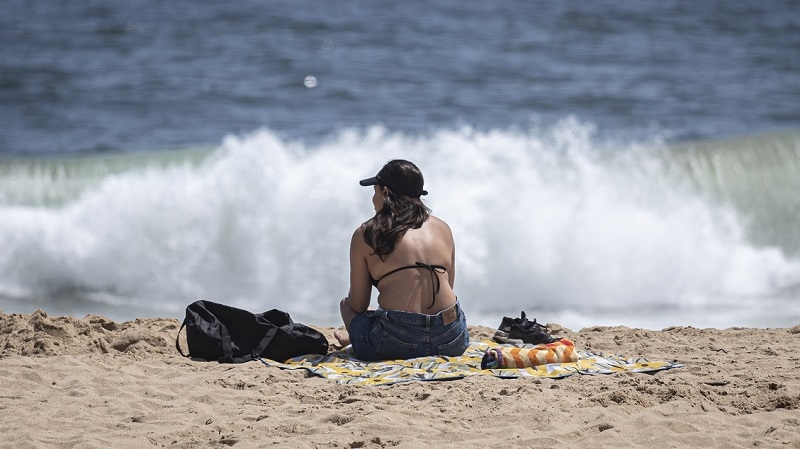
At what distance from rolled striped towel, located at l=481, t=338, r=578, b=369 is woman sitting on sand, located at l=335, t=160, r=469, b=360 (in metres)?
0.25

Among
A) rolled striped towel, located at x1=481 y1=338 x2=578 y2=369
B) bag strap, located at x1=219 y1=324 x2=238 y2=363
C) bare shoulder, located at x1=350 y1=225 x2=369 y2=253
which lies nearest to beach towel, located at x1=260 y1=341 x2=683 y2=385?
rolled striped towel, located at x1=481 y1=338 x2=578 y2=369

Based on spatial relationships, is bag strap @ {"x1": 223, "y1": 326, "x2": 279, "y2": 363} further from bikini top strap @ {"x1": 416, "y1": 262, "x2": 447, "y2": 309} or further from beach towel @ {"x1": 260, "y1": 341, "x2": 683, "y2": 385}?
bikini top strap @ {"x1": 416, "y1": 262, "x2": 447, "y2": 309}

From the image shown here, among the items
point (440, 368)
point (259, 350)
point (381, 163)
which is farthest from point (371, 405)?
point (381, 163)

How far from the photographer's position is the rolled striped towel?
16.7 feet

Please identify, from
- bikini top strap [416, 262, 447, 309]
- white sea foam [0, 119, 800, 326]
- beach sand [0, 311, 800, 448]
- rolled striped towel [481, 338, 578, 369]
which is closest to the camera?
beach sand [0, 311, 800, 448]

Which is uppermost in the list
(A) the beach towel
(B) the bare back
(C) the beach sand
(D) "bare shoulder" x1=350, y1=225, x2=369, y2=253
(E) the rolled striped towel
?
(D) "bare shoulder" x1=350, y1=225, x2=369, y2=253

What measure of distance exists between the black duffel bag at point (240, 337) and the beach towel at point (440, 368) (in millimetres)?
93

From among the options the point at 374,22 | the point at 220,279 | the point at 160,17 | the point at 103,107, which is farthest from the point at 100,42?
the point at 220,279

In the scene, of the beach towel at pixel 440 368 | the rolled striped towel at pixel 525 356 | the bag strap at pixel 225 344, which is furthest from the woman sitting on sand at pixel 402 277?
the bag strap at pixel 225 344

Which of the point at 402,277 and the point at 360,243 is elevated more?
the point at 360,243

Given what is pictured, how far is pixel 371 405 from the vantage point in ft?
14.8

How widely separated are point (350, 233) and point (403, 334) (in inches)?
164

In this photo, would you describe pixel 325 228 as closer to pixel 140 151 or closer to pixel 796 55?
pixel 140 151

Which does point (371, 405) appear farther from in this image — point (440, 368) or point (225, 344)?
point (225, 344)
